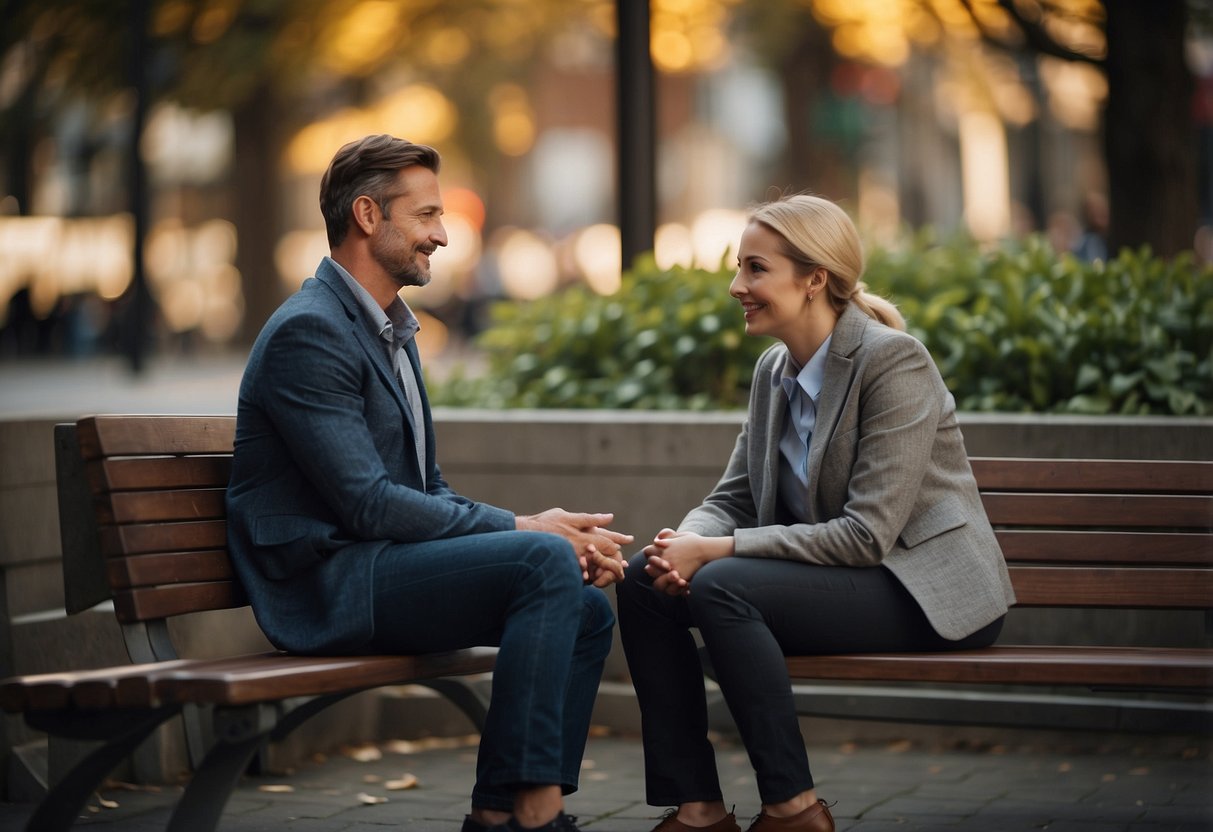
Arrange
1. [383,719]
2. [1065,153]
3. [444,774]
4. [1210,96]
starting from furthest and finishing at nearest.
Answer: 1. [1065,153]
2. [1210,96]
3. [383,719]
4. [444,774]

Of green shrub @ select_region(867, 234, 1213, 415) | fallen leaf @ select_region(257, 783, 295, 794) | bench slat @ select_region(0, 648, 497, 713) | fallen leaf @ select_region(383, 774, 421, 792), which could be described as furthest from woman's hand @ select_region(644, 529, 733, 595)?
green shrub @ select_region(867, 234, 1213, 415)

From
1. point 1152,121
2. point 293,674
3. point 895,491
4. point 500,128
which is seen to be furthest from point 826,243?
point 500,128

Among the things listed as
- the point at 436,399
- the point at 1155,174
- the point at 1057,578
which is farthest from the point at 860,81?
the point at 1057,578

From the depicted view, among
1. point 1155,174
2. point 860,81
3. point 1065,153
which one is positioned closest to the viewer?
point 1155,174

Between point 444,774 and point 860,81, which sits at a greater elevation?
point 860,81

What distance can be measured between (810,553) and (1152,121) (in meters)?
5.35

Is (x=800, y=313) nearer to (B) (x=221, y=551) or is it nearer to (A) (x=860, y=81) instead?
(B) (x=221, y=551)

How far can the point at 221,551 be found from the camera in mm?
4234

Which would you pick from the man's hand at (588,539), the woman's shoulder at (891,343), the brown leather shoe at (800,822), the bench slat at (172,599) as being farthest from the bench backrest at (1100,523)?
the bench slat at (172,599)

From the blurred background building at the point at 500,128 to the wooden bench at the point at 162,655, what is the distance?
174 cm

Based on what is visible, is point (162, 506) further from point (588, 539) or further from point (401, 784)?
point (401, 784)

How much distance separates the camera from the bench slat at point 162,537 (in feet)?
13.0

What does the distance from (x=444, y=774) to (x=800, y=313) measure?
2.05 meters

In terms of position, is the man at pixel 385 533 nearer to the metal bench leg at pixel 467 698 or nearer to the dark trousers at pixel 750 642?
the dark trousers at pixel 750 642
